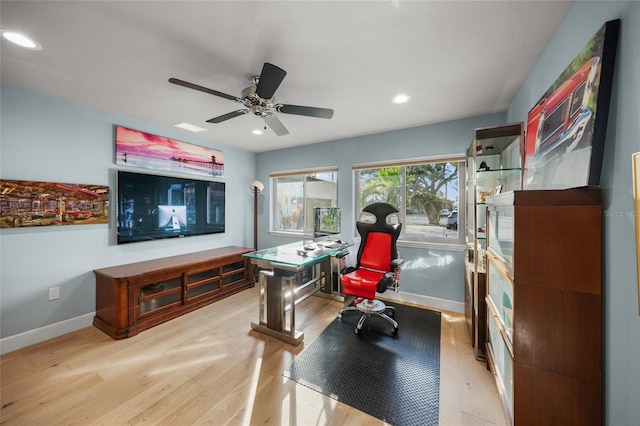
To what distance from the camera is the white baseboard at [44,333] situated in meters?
2.18

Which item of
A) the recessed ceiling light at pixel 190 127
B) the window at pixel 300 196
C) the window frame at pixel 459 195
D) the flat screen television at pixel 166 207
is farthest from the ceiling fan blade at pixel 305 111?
the flat screen television at pixel 166 207

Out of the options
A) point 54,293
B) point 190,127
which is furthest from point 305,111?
point 54,293

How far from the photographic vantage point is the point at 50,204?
2.40m

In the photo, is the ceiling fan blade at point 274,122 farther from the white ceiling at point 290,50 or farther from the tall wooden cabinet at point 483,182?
the tall wooden cabinet at point 483,182

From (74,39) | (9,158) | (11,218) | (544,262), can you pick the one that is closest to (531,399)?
(544,262)

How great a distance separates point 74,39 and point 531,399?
11.2 feet

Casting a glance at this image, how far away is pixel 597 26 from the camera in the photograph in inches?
44.9

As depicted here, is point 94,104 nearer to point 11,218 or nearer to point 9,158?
point 9,158

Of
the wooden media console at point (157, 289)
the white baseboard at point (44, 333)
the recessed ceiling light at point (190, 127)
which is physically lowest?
the white baseboard at point (44, 333)

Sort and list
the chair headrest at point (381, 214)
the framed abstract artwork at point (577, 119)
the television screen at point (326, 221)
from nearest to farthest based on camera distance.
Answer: the framed abstract artwork at point (577, 119) → the chair headrest at point (381, 214) → the television screen at point (326, 221)

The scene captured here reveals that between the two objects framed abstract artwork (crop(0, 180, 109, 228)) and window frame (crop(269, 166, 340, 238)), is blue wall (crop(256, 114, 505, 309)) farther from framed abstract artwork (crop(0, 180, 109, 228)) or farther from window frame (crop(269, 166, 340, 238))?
framed abstract artwork (crop(0, 180, 109, 228))

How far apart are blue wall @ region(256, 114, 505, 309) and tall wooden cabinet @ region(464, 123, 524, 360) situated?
0.53 meters

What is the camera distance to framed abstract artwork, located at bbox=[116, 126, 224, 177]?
2920mm

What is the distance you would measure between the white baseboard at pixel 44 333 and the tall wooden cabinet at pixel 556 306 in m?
3.90
